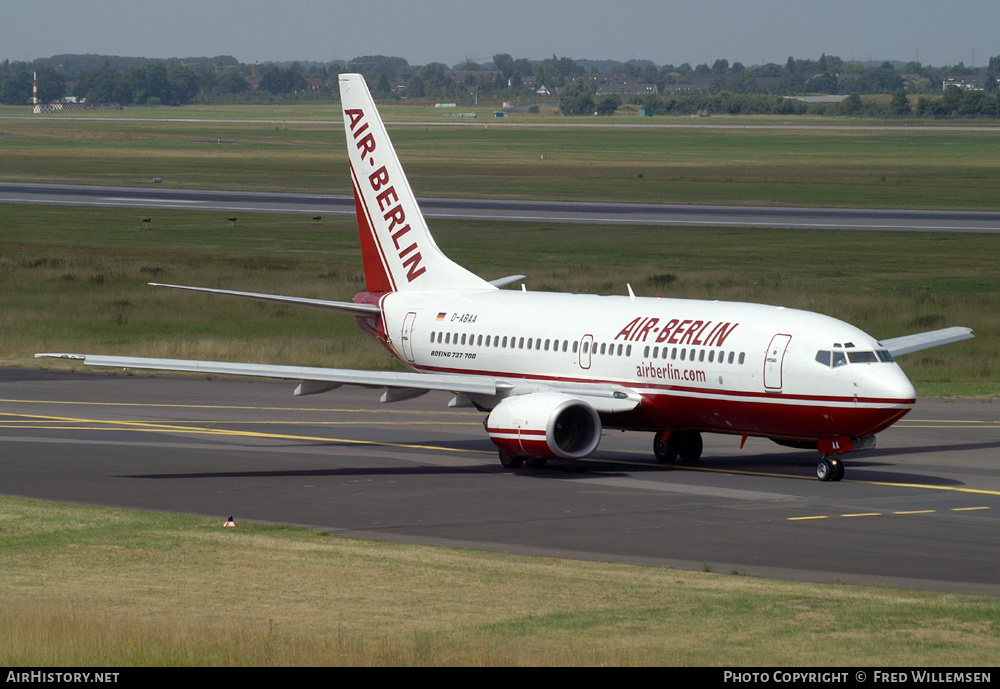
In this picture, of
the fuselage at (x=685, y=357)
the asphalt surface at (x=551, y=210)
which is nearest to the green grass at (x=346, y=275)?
the asphalt surface at (x=551, y=210)

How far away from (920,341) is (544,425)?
1325 cm

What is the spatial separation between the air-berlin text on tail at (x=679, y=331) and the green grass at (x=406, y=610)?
1273 centimetres

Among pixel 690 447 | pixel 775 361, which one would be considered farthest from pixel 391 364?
pixel 775 361

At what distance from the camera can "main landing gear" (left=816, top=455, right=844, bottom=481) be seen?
38.5 meters

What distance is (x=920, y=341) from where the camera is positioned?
44.8 metres

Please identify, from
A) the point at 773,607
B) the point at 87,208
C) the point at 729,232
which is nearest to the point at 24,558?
the point at 773,607

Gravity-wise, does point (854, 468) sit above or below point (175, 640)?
below

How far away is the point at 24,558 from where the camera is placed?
27.7 meters

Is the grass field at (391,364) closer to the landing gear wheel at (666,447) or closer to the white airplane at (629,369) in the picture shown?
the white airplane at (629,369)

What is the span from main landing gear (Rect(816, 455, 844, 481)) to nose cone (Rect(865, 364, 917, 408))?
2493 mm

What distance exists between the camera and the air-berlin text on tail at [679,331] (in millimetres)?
39406

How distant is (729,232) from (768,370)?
7765cm
